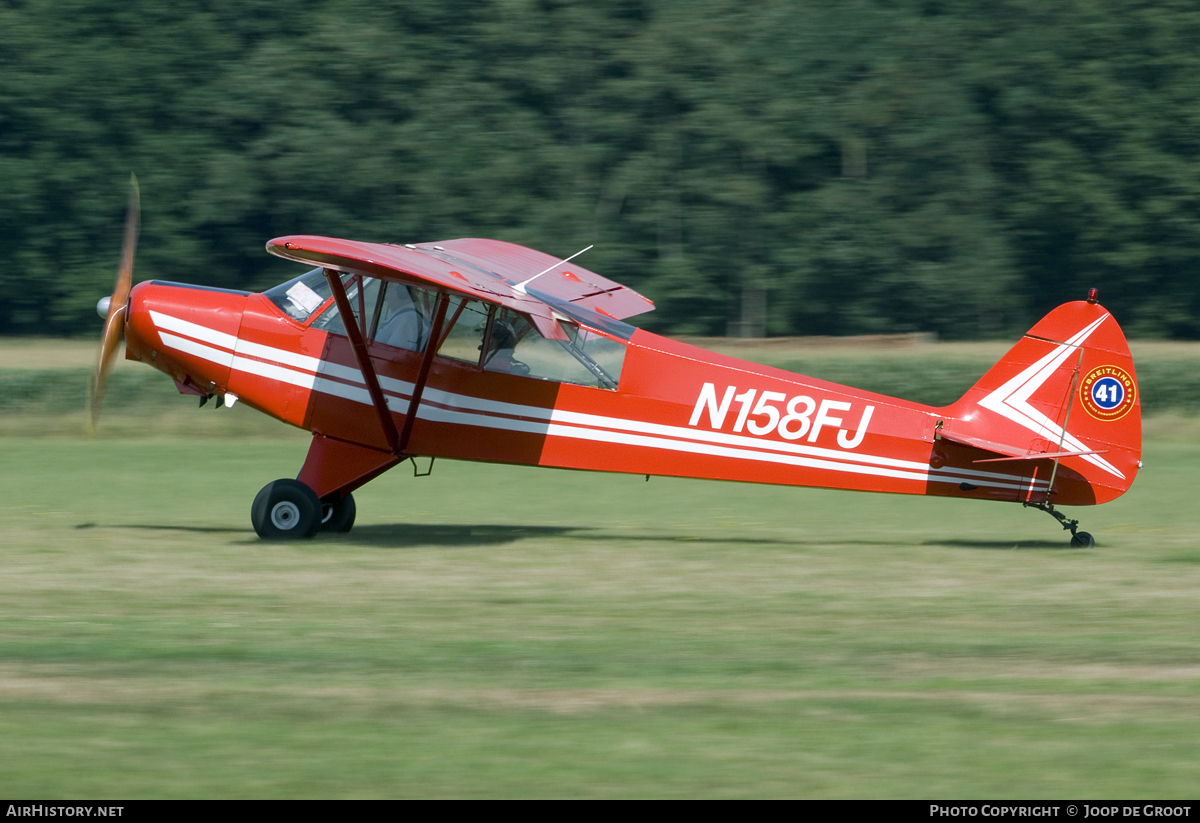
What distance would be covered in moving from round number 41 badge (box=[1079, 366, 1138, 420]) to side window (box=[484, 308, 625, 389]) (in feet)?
12.9

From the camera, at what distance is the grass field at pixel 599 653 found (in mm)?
5414

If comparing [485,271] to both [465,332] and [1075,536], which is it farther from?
[1075,536]

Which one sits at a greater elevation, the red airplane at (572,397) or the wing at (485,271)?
the wing at (485,271)

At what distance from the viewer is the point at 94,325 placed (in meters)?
35.4

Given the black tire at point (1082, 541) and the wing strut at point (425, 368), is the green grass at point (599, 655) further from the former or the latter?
the wing strut at point (425, 368)

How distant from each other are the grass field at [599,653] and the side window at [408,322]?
1827 mm

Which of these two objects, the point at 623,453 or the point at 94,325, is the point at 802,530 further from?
the point at 94,325

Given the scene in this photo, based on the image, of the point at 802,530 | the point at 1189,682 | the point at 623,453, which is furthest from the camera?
the point at 802,530

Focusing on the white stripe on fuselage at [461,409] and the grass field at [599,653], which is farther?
the white stripe on fuselage at [461,409]

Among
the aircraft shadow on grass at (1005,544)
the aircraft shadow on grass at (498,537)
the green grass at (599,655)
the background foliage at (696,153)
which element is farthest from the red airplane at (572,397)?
the background foliage at (696,153)

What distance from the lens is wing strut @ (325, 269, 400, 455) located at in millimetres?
11117
